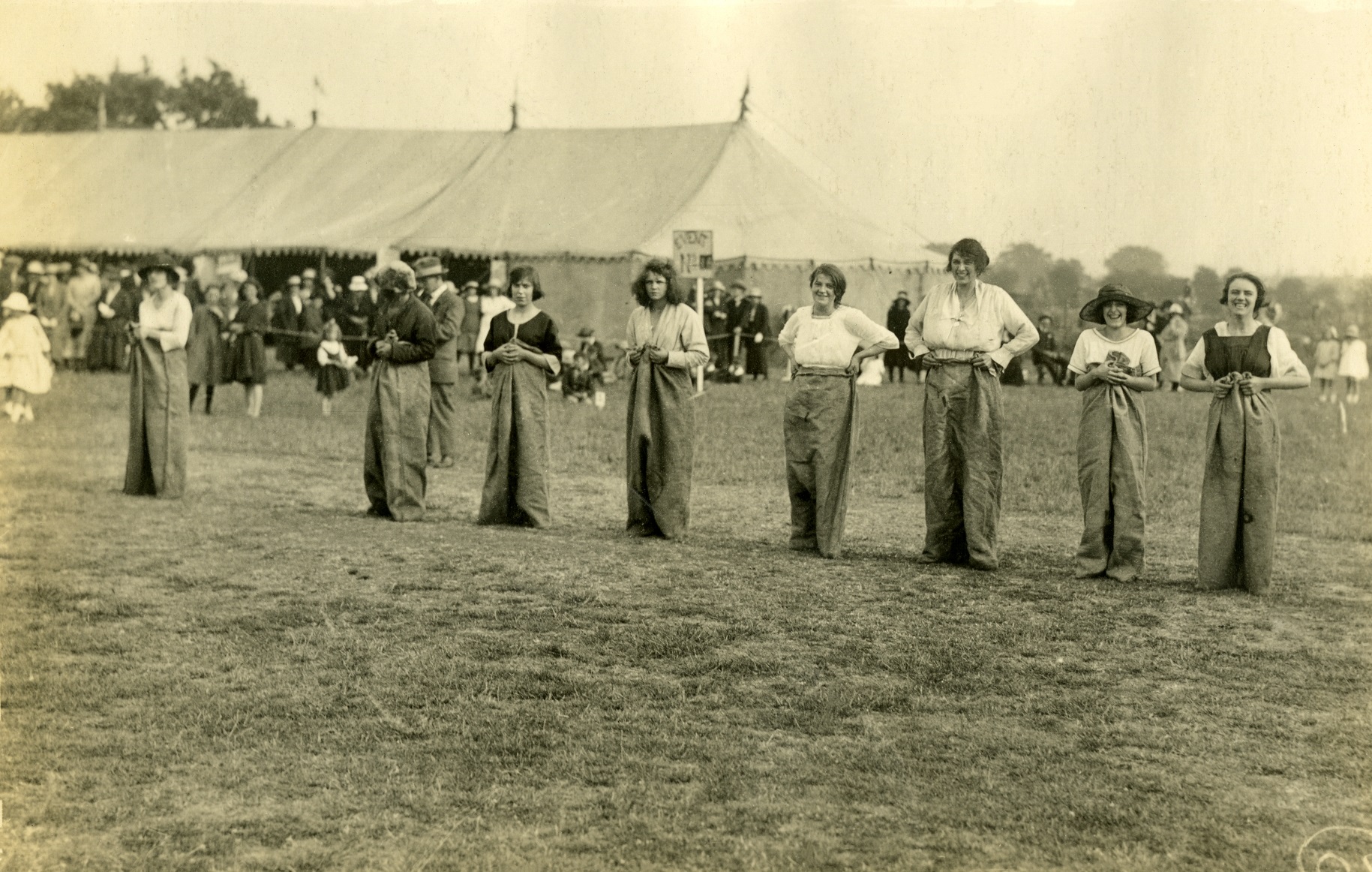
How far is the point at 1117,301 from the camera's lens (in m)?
7.95

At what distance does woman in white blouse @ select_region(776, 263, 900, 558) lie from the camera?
8.56 meters

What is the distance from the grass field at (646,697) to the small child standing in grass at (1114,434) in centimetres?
26

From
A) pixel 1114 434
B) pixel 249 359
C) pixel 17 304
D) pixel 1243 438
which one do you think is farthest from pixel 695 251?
pixel 1243 438

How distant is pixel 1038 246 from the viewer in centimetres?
Result: 1683

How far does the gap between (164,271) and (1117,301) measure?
6852 mm

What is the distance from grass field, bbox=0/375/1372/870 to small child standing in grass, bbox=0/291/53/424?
549cm

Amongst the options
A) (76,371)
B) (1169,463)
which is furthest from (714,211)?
(1169,463)

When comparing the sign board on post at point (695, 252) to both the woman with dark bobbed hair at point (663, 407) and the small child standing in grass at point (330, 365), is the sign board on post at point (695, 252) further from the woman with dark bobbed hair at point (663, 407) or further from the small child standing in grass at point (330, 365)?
the woman with dark bobbed hair at point (663, 407)

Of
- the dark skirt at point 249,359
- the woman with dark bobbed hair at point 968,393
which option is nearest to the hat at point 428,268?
the woman with dark bobbed hair at point 968,393

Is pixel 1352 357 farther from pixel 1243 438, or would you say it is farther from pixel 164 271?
pixel 164 271

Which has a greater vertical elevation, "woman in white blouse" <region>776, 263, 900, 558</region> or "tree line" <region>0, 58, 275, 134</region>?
"tree line" <region>0, 58, 275, 134</region>

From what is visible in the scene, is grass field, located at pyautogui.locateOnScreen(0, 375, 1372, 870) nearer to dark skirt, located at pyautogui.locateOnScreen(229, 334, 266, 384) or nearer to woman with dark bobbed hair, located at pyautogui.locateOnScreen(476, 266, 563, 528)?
woman with dark bobbed hair, located at pyautogui.locateOnScreen(476, 266, 563, 528)

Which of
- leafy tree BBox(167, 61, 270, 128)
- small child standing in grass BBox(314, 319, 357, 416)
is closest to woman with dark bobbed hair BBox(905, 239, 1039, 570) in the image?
small child standing in grass BBox(314, 319, 357, 416)

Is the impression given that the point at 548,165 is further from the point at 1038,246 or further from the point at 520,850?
the point at 520,850
